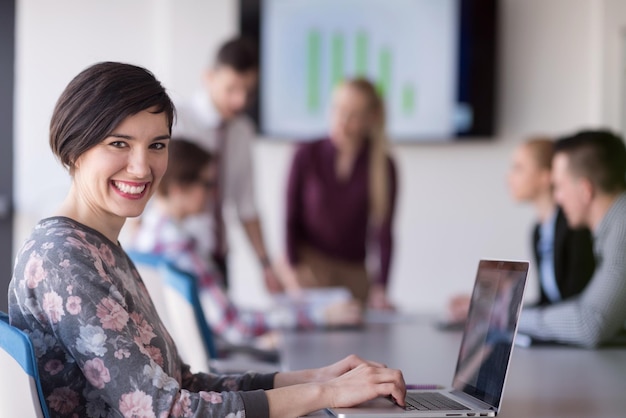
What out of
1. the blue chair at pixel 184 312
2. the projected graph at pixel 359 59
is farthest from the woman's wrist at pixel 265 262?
the projected graph at pixel 359 59

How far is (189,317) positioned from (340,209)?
1.60 m

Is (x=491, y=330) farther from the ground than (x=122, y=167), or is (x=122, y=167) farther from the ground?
(x=122, y=167)

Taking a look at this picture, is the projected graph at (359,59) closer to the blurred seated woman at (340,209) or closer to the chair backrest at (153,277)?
the blurred seated woman at (340,209)

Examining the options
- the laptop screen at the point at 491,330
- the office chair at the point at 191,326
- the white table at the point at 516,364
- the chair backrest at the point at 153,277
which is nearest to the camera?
the laptop screen at the point at 491,330

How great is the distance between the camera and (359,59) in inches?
188

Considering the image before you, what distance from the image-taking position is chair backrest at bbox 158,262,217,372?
2195mm

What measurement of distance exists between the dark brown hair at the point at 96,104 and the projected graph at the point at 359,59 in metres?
3.45

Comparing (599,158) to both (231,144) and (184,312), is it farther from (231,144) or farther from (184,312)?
(231,144)

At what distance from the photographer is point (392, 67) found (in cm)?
481

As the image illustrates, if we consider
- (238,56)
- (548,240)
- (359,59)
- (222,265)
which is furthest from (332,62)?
(548,240)

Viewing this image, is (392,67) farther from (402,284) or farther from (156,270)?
(156,270)

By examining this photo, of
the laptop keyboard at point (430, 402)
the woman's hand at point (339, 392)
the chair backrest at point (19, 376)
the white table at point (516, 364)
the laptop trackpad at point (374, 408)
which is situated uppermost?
the chair backrest at point (19, 376)

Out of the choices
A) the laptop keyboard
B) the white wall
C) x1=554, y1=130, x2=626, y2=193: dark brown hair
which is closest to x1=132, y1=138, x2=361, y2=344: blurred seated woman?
x1=554, y1=130, x2=626, y2=193: dark brown hair

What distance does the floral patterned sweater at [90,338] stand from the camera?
115 centimetres
